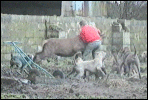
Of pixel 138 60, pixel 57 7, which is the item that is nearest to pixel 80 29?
pixel 138 60

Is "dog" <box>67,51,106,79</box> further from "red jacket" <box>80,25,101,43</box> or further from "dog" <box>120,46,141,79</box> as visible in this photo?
"dog" <box>120,46,141,79</box>

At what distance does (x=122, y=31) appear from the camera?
375 inches

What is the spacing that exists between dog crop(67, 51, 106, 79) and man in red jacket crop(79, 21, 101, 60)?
0.13 meters

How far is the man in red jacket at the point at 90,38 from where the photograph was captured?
894 centimetres

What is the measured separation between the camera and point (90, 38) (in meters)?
8.94

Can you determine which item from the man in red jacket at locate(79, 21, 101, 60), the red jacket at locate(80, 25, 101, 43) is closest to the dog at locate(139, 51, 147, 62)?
the man in red jacket at locate(79, 21, 101, 60)

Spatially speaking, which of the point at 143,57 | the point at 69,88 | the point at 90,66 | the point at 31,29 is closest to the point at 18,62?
the point at 31,29

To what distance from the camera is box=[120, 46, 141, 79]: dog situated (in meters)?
9.37

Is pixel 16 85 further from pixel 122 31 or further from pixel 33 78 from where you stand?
pixel 122 31

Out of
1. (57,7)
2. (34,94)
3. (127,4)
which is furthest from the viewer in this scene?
(57,7)

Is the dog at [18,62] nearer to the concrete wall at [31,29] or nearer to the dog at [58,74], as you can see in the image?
the concrete wall at [31,29]

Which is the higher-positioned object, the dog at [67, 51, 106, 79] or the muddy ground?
the dog at [67, 51, 106, 79]

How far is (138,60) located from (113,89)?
44.8 inches

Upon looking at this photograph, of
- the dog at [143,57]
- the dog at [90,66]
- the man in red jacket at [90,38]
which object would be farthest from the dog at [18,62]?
the dog at [143,57]
